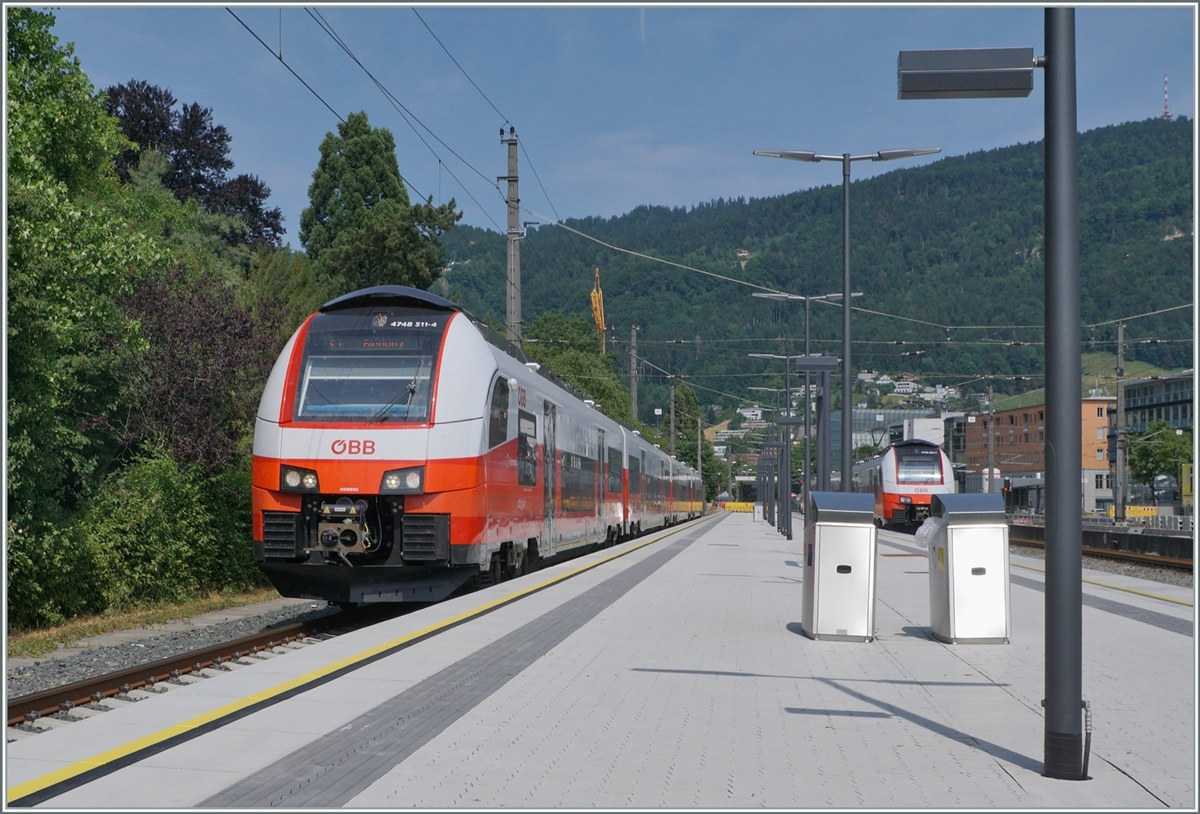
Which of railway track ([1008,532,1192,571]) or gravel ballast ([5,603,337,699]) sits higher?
railway track ([1008,532,1192,571])

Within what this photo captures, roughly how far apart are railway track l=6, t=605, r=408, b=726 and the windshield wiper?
257 cm

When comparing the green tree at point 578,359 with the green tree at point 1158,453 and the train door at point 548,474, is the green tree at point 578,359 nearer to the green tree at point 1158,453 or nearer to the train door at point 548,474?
the green tree at point 1158,453

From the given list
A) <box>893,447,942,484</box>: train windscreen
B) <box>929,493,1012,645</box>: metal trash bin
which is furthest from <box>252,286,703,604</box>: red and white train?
<box>893,447,942,484</box>: train windscreen

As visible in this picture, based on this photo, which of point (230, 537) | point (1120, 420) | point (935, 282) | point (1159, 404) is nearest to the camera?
point (230, 537)

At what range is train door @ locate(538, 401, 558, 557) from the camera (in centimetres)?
2050

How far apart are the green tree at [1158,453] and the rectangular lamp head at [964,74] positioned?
79901mm

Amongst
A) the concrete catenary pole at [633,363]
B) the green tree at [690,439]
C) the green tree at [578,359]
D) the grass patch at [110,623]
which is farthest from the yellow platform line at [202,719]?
the green tree at [690,439]

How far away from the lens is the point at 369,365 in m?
14.9

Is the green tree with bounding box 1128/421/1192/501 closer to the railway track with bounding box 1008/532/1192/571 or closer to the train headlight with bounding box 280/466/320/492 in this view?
the railway track with bounding box 1008/532/1192/571

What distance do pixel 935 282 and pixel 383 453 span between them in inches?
5476

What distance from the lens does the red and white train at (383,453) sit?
1396 cm

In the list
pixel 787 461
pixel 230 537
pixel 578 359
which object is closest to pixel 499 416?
pixel 230 537

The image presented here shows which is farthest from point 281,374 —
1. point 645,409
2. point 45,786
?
point 645,409

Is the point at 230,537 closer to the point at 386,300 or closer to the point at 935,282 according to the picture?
the point at 386,300
